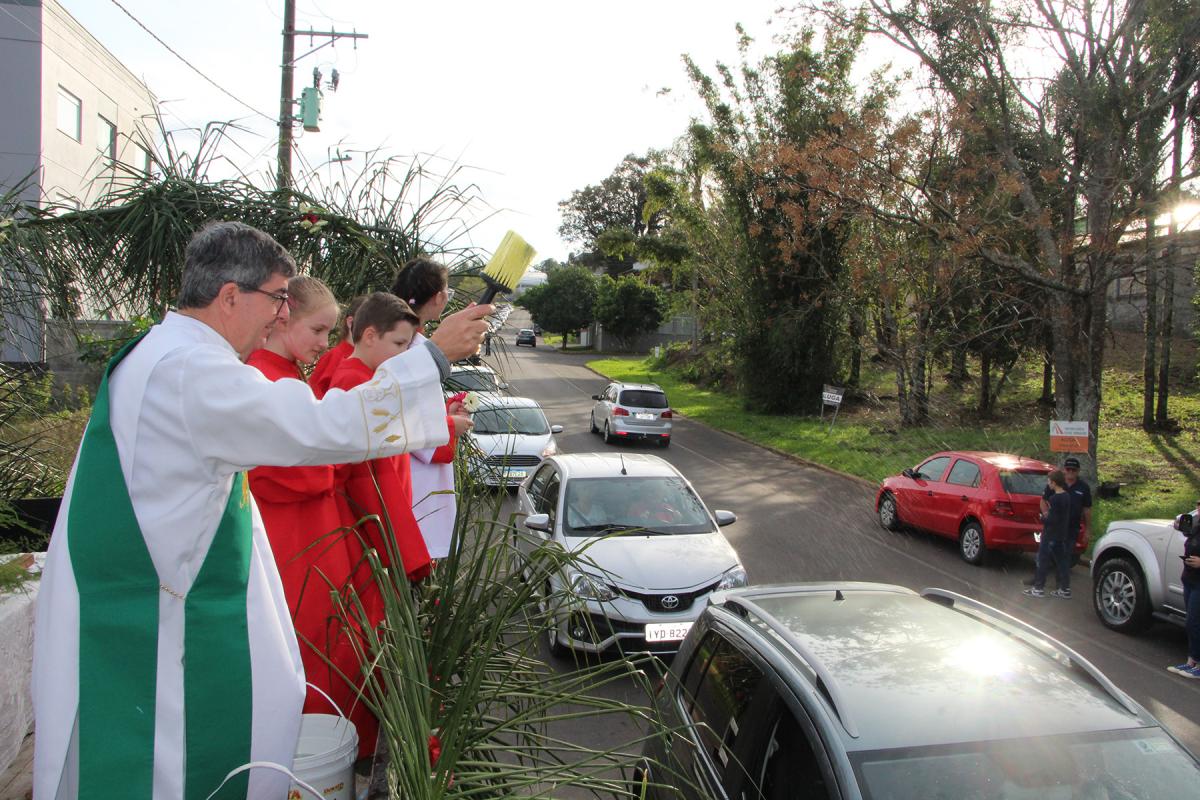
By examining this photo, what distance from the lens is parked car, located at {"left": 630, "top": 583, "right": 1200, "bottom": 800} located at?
102 inches

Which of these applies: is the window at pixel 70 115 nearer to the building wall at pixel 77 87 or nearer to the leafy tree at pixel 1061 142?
the building wall at pixel 77 87

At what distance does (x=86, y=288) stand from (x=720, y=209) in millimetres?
29742

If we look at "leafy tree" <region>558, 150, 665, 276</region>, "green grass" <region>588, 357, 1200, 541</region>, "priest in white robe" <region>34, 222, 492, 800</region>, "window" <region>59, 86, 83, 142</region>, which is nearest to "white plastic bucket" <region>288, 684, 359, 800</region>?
"priest in white robe" <region>34, 222, 492, 800</region>

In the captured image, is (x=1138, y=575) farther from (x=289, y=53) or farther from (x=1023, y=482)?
(x=289, y=53)

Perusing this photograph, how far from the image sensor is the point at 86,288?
496cm

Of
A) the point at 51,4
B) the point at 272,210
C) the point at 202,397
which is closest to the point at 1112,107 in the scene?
the point at 272,210

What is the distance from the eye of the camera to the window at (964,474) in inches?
457

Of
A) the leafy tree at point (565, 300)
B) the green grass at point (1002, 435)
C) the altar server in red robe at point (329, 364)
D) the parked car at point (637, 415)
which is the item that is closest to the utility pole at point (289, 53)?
the altar server in red robe at point (329, 364)

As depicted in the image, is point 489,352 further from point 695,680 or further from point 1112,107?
Result: point 1112,107

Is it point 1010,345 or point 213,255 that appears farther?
point 1010,345

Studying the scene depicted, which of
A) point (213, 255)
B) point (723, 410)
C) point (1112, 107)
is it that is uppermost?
point (1112, 107)

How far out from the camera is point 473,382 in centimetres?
521

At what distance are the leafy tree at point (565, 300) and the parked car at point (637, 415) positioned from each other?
133 feet

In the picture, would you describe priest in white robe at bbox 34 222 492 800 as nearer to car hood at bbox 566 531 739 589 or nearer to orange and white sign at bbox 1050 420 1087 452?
car hood at bbox 566 531 739 589
